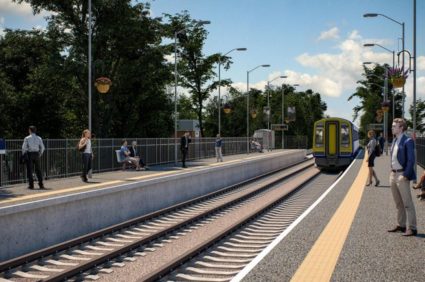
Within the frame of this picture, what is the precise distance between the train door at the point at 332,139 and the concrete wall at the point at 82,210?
14098 millimetres

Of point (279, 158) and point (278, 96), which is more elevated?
point (278, 96)

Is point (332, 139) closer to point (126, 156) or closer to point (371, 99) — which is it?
point (126, 156)

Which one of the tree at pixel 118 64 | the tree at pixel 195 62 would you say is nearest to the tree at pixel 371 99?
the tree at pixel 195 62

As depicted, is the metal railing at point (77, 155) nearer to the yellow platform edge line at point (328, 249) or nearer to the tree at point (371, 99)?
the yellow platform edge line at point (328, 249)

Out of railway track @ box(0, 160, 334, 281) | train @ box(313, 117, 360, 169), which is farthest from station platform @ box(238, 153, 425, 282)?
train @ box(313, 117, 360, 169)

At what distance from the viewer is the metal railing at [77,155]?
19.4 meters

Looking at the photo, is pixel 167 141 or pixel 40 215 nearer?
pixel 40 215

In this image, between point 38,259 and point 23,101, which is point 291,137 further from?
point 38,259

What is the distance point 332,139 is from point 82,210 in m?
23.3

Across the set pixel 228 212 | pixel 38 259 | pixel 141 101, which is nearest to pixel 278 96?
pixel 141 101

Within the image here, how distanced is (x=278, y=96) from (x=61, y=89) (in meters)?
59.9

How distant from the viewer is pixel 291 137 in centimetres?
8325

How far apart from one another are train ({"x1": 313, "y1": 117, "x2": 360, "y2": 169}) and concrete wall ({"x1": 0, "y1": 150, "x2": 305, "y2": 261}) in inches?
556

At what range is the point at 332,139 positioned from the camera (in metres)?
33.4
